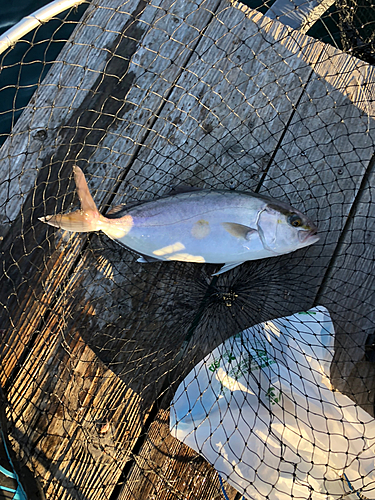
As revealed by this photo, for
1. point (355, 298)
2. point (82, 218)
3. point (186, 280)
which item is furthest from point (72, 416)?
point (355, 298)

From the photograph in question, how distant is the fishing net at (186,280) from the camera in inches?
89.8

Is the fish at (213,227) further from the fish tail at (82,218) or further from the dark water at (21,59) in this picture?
the dark water at (21,59)

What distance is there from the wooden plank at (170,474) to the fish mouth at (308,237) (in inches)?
65.8

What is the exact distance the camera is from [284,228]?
240cm

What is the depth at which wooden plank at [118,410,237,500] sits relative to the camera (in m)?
2.34

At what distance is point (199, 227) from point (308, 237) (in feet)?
2.54

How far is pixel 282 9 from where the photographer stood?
3.26 m

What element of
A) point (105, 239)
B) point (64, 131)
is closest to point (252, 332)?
point (105, 239)

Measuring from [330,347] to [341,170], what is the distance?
4.45 feet

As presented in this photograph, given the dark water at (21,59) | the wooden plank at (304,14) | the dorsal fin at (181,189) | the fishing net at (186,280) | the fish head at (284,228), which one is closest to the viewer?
the fishing net at (186,280)

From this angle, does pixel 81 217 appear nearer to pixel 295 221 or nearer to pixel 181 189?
pixel 181 189

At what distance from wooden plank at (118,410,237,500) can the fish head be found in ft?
5.16

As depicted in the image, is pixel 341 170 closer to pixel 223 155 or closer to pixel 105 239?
pixel 223 155

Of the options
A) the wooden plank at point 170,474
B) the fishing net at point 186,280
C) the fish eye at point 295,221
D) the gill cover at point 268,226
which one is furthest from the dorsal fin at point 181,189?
the wooden plank at point 170,474
